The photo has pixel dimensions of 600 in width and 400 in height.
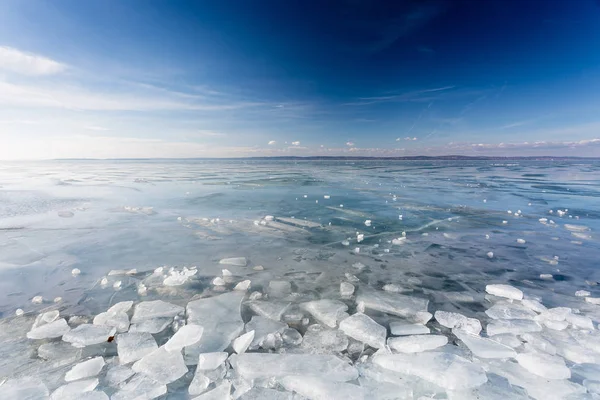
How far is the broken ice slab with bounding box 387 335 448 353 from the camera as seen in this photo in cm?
240

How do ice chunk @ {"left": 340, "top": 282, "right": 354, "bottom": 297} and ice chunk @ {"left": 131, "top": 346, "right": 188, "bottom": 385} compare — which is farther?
ice chunk @ {"left": 340, "top": 282, "right": 354, "bottom": 297}

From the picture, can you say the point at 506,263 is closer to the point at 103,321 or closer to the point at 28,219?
the point at 103,321

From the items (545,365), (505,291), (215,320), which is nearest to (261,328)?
(215,320)

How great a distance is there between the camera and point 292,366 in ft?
7.07

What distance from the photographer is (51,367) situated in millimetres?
2207

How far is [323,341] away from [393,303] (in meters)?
1.06

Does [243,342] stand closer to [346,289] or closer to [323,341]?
[323,341]

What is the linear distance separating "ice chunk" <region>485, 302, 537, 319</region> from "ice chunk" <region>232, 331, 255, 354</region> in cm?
247

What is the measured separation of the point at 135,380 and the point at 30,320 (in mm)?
1737

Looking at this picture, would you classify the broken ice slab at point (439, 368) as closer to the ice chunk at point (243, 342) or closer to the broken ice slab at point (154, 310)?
the ice chunk at point (243, 342)

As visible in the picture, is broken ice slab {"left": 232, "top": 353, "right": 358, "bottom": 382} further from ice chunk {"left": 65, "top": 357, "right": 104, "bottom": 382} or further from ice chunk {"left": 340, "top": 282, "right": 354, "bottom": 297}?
ice chunk {"left": 340, "top": 282, "right": 354, "bottom": 297}

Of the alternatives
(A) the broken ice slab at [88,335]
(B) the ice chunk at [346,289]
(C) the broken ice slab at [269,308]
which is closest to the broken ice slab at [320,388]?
(C) the broken ice slab at [269,308]

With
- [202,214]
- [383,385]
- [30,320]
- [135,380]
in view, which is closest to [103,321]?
[30,320]

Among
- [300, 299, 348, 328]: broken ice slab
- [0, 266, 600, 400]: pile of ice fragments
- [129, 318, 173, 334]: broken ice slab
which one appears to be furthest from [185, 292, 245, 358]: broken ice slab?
[300, 299, 348, 328]: broken ice slab
